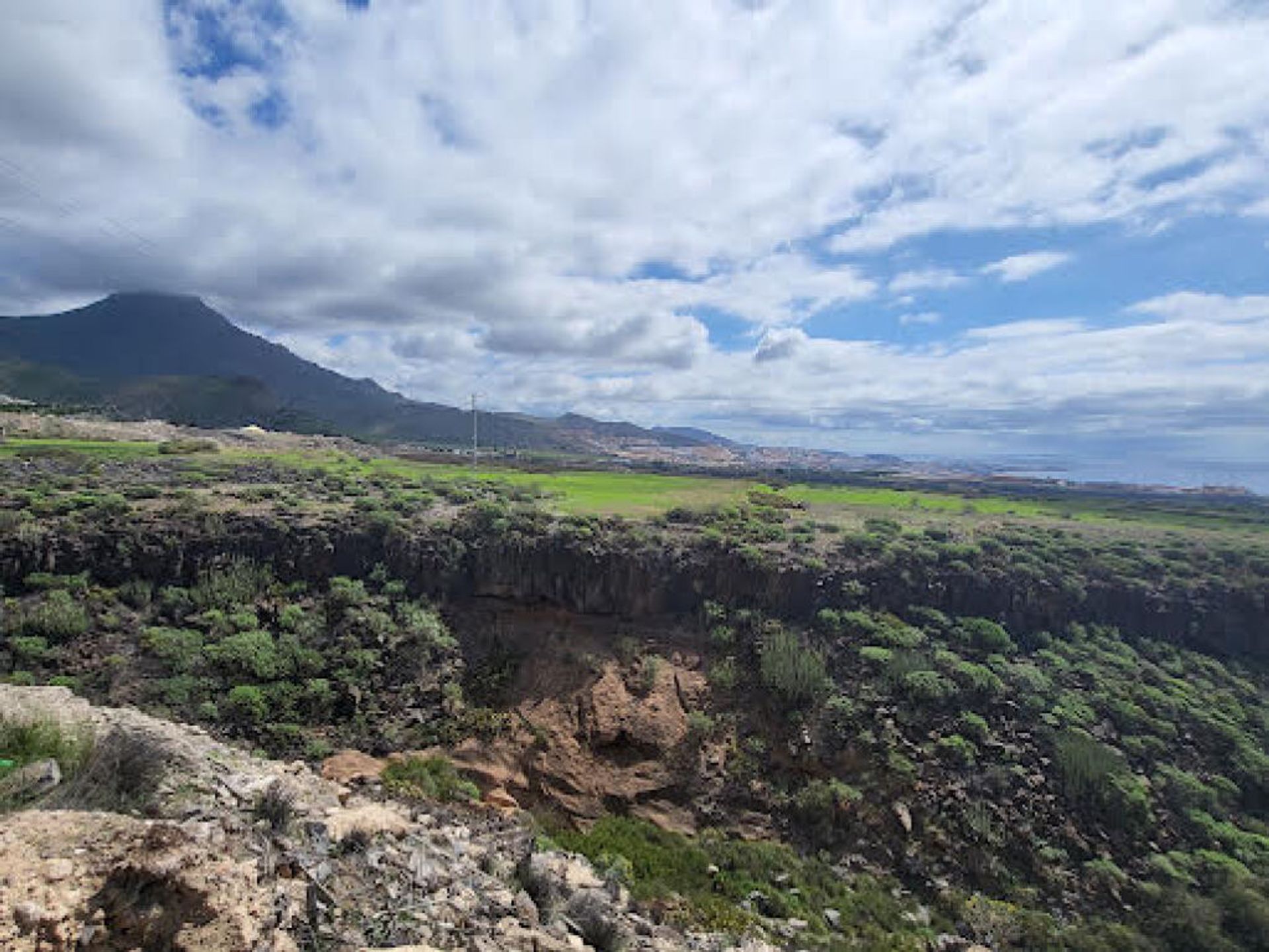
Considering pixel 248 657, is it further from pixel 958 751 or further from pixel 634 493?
pixel 634 493

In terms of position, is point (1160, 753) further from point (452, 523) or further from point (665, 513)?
point (452, 523)

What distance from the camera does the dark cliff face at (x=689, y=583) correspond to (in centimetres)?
2303

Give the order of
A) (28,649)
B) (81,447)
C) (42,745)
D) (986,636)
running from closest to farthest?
(42,745) → (28,649) → (986,636) → (81,447)

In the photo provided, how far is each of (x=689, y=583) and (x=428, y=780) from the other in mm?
12018

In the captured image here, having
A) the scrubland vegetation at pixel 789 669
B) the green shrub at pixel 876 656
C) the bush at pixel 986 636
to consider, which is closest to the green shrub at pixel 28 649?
the scrubland vegetation at pixel 789 669

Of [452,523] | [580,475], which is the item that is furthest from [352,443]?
[452,523]

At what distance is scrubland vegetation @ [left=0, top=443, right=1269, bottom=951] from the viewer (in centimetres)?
1480

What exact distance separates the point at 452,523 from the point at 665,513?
963cm

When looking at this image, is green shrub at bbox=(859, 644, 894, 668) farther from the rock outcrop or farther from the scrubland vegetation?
the rock outcrop

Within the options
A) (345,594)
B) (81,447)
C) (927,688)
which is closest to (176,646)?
(345,594)

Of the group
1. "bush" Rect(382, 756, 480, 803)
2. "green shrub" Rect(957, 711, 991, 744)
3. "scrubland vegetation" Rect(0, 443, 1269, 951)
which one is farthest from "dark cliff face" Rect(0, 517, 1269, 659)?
"bush" Rect(382, 756, 480, 803)

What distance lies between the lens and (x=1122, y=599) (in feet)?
82.5

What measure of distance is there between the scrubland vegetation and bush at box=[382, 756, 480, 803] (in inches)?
5.5

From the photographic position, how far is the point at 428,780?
15.0m
